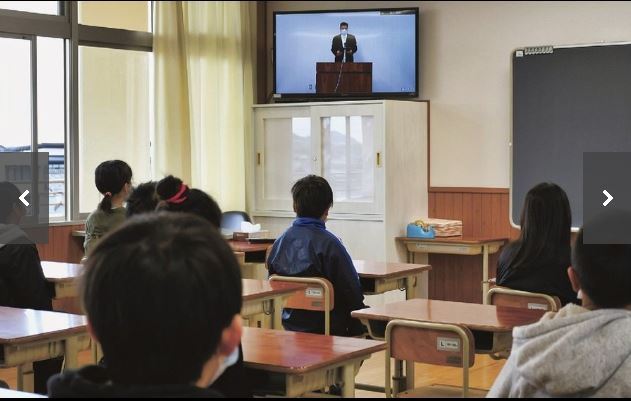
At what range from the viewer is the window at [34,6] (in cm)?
646

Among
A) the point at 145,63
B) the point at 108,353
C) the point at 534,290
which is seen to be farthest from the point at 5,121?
the point at 108,353

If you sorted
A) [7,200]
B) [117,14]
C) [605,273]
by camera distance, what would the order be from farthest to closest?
1. [117,14]
2. [7,200]
3. [605,273]

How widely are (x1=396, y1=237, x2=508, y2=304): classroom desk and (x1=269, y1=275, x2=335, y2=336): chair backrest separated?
A: 2.50 metres

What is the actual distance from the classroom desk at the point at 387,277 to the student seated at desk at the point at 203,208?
7.21ft

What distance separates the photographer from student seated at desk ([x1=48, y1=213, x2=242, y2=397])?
1.15 metres

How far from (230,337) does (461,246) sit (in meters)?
5.74

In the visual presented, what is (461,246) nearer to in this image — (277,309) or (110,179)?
(110,179)

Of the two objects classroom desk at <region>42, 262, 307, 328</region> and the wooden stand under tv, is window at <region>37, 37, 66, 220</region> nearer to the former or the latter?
the wooden stand under tv

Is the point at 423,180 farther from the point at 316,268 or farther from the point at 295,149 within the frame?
the point at 316,268

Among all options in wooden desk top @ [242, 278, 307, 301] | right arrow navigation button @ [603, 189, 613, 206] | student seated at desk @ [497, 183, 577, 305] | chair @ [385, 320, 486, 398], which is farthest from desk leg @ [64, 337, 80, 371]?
right arrow navigation button @ [603, 189, 613, 206]

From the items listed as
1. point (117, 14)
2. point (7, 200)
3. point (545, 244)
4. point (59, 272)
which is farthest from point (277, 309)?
point (117, 14)

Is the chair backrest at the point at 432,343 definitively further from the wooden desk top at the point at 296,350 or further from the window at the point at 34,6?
the window at the point at 34,6

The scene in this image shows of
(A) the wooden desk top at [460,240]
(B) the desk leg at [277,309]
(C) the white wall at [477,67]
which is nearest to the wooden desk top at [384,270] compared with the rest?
(B) the desk leg at [277,309]

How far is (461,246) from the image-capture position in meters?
6.86
